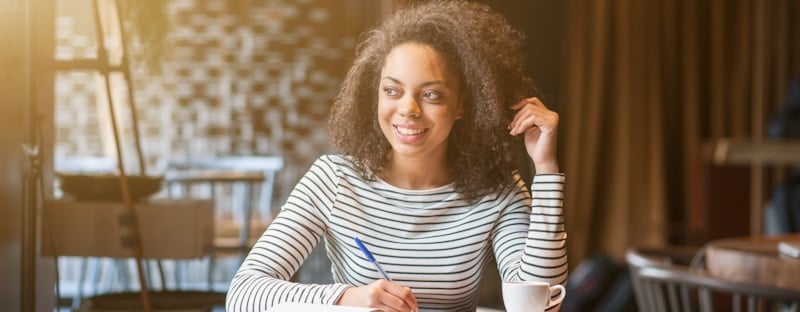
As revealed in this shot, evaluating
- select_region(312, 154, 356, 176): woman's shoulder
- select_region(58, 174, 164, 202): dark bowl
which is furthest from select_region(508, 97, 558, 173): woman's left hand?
select_region(58, 174, 164, 202): dark bowl

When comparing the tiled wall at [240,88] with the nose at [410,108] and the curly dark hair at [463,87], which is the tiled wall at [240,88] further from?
the nose at [410,108]

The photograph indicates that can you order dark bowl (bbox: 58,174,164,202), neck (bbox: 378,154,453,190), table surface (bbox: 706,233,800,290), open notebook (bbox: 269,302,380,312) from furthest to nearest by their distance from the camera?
table surface (bbox: 706,233,800,290)
dark bowl (bbox: 58,174,164,202)
neck (bbox: 378,154,453,190)
open notebook (bbox: 269,302,380,312)

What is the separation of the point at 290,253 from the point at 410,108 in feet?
0.96

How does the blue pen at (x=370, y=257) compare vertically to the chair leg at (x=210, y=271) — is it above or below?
above

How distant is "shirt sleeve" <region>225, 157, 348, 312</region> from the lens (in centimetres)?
144

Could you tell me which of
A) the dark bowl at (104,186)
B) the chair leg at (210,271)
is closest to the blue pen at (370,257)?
the dark bowl at (104,186)

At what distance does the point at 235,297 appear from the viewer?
1485 mm

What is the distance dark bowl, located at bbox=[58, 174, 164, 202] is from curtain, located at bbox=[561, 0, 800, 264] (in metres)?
3.67

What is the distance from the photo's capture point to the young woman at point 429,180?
4.75ft

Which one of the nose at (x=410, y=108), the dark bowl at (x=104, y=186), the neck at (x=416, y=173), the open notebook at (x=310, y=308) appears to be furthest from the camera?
the dark bowl at (x=104, y=186)

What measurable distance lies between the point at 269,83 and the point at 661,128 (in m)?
3.45

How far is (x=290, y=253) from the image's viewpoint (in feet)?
5.01

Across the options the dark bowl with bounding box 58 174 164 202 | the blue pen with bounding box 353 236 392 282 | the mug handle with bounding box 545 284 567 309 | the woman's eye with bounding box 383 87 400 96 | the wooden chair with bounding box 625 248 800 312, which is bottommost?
the wooden chair with bounding box 625 248 800 312

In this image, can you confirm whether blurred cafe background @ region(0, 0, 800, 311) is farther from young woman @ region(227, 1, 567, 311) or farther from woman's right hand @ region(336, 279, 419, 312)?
woman's right hand @ region(336, 279, 419, 312)
